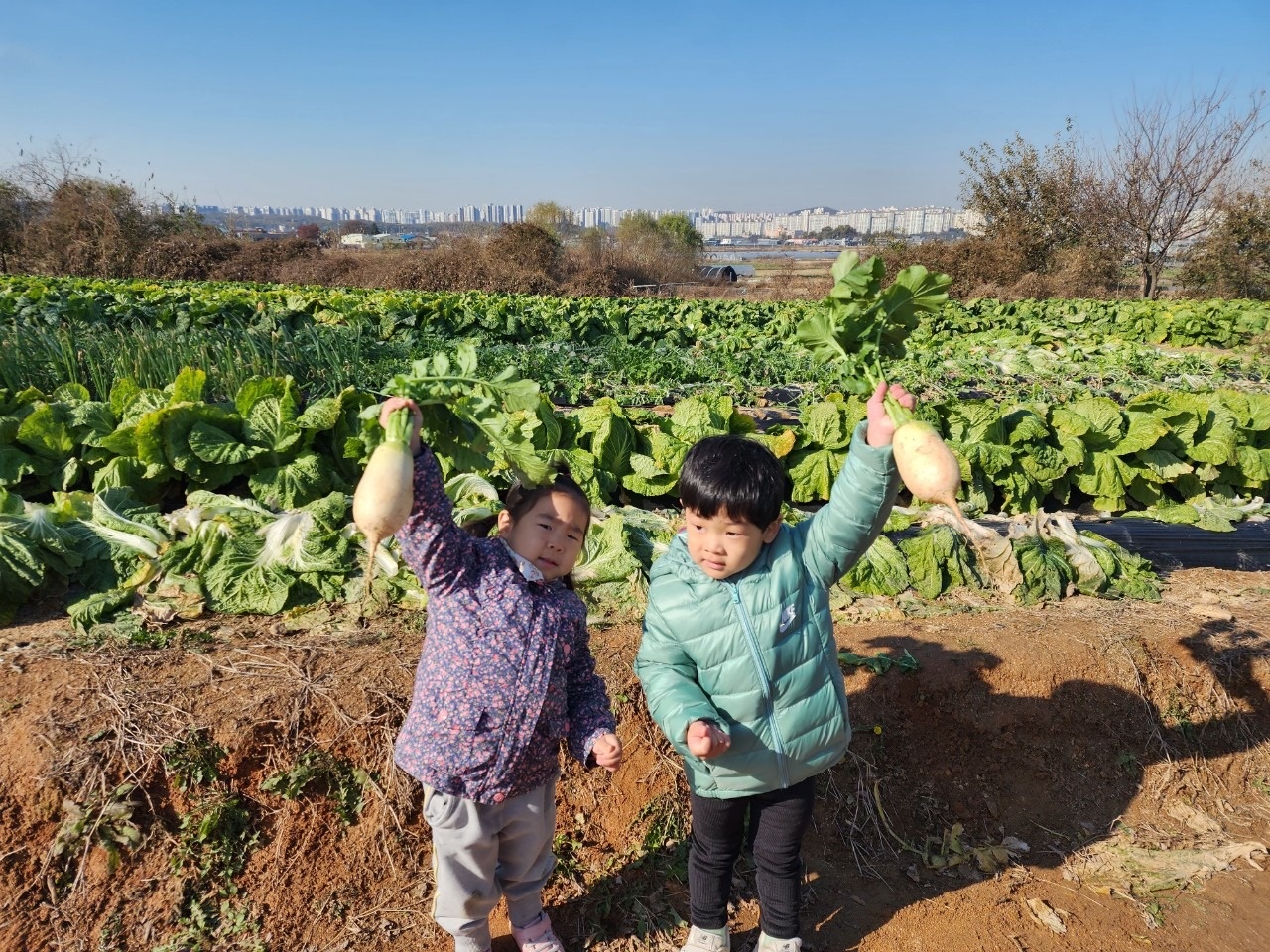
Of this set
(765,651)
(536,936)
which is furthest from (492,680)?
(536,936)

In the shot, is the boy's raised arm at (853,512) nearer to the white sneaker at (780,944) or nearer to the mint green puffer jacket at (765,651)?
the mint green puffer jacket at (765,651)

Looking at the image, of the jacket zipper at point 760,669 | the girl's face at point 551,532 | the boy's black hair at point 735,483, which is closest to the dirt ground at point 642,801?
the jacket zipper at point 760,669

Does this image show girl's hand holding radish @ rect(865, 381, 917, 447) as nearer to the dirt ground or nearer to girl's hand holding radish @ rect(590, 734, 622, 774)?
girl's hand holding radish @ rect(590, 734, 622, 774)

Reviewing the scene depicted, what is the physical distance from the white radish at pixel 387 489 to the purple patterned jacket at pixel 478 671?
22 cm

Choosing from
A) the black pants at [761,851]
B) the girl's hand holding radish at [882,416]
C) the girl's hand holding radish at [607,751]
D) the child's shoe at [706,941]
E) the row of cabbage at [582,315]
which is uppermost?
the girl's hand holding radish at [882,416]

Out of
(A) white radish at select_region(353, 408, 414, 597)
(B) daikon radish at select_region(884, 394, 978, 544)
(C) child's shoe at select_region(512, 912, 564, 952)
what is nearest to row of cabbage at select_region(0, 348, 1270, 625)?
(A) white radish at select_region(353, 408, 414, 597)

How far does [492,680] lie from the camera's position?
206 cm

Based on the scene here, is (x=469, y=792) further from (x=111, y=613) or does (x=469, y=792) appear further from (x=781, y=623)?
(x=111, y=613)

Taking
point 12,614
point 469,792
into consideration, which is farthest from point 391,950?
point 12,614

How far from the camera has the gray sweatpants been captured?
2.13m

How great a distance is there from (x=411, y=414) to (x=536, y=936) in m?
1.74

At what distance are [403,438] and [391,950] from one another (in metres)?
1.90

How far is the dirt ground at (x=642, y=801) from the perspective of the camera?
105 inches

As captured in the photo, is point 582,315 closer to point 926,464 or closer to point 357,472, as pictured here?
point 357,472
